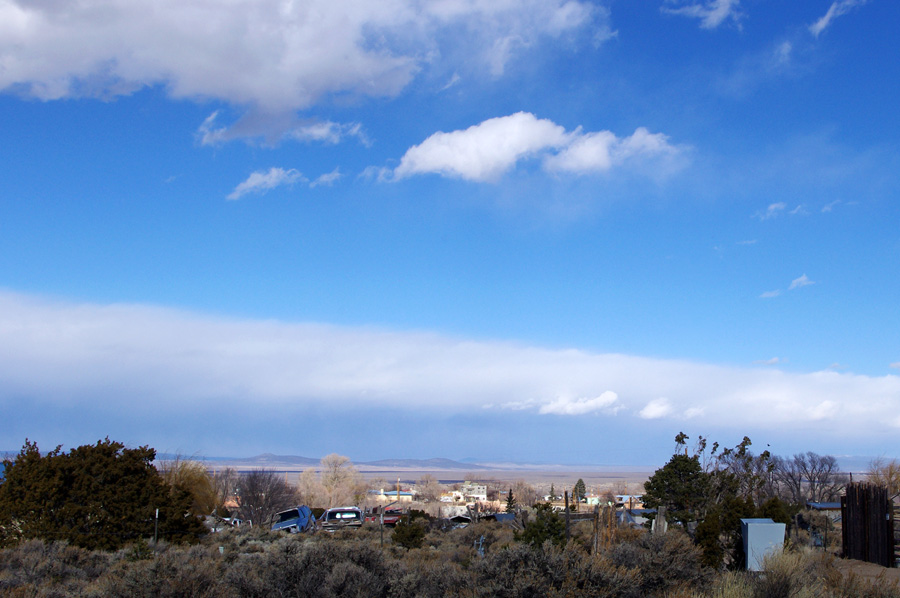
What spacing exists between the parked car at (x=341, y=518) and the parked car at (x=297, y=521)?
520mm

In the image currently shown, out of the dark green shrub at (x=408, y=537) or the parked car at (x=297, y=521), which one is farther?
the parked car at (x=297, y=521)

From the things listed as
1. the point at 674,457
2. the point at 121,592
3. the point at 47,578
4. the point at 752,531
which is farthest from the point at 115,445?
the point at 674,457

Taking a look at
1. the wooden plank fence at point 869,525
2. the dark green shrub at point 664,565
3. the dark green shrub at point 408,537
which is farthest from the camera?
the dark green shrub at point 408,537

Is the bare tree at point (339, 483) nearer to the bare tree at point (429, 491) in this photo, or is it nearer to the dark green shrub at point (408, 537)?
the bare tree at point (429, 491)

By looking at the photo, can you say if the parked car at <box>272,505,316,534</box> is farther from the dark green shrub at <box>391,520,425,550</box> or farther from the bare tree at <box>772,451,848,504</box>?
the bare tree at <box>772,451,848,504</box>

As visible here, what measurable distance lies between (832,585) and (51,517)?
17.7 metres

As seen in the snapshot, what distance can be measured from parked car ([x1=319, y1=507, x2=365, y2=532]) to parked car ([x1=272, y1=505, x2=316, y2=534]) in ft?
1.70

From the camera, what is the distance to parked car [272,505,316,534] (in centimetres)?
2700

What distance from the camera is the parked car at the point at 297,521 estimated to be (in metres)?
27.0

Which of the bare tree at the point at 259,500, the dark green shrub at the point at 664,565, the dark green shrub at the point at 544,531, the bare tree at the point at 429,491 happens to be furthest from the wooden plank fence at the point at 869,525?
the bare tree at the point at 429,491

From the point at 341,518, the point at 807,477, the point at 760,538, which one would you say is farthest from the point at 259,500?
the point at 807,477

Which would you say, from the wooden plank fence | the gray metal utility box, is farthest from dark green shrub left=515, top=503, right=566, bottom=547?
the wooden plank fence

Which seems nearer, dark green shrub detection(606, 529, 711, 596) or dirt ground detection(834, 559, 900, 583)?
dark green shrub detection(606, 529, 711, 596)

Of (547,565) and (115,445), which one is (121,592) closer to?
(547,565)
